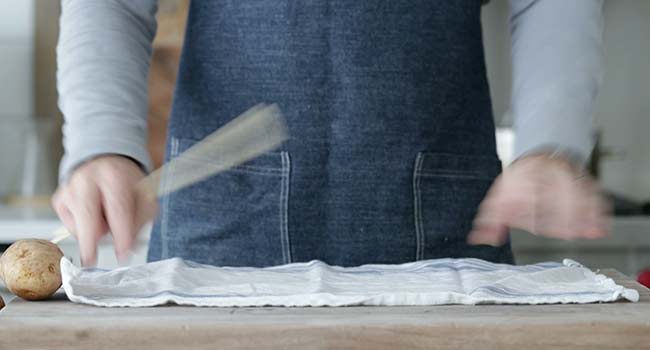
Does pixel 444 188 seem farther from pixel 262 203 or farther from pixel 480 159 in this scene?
pixel 262 203

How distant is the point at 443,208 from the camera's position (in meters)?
1.25

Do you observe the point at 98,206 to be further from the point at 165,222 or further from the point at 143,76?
the point at 165,222

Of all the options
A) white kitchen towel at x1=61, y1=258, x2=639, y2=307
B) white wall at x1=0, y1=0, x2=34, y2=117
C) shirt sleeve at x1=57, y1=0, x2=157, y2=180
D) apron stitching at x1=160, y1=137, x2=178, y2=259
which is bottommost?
white kitchen towel at x1=61, y1=258, x2=639, y2=307

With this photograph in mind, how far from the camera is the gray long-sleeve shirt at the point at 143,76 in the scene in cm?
102

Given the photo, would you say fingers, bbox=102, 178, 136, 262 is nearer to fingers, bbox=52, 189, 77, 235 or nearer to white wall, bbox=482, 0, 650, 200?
fingers, bbox=52, 189, 77, 235

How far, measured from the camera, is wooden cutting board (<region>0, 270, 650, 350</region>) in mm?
780

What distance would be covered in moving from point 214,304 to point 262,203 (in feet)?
1.21

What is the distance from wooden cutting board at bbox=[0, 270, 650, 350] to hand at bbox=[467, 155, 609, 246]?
0.11 metres

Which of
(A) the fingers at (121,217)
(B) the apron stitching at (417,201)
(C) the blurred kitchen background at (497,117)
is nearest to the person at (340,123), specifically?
(B) the apron stitching at (417,201)

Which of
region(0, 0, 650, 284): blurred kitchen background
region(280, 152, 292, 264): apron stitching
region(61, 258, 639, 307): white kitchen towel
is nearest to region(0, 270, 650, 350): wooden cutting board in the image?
region(61, 258, 639, 307): white kitchen towel

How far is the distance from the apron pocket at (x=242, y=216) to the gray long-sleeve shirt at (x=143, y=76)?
0.52 ft

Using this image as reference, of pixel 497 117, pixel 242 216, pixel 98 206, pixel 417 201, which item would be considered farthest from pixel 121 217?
pixel 497 117

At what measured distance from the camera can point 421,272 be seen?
103 centimetres

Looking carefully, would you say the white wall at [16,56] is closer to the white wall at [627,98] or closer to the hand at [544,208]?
the white wall at [627,98]
